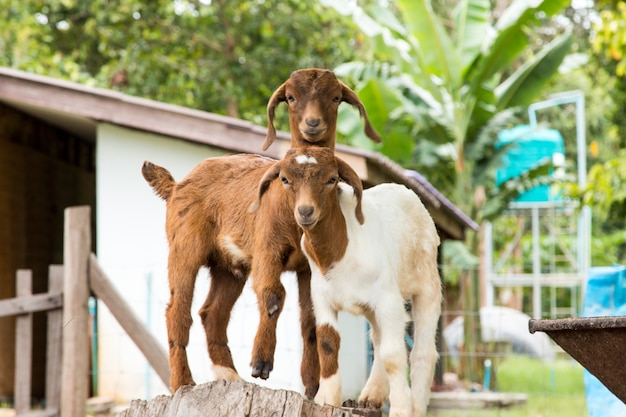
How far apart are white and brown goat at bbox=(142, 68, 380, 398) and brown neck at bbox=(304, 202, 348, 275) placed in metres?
0.12

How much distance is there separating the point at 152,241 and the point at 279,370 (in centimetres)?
194

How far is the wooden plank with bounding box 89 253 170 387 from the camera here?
20.9 ft

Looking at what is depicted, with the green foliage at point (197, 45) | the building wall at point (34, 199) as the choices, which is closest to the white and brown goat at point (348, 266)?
the building wall at point (34, 199)

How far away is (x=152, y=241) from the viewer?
9.81m

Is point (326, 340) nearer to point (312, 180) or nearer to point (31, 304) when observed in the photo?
point (312, 180)

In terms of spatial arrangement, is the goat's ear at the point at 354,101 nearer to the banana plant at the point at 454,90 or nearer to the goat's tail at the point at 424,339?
the goat's tail at the point at 424,339

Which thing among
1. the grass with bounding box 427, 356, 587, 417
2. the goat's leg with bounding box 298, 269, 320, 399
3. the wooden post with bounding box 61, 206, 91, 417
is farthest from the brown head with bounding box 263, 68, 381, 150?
the grass with bounding box 427, 356, 587, 417

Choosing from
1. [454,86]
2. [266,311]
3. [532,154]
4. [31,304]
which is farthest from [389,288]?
[532,154]

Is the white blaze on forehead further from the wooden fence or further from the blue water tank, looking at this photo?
the blue water tank

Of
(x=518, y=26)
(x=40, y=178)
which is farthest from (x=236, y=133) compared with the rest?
(x=518, y=26)

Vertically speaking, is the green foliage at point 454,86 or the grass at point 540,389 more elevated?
the green foliage at point 454,86

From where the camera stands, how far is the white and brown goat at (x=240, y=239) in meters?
2.77

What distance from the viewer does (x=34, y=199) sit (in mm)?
11570

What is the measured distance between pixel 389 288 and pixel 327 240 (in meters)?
0.24
